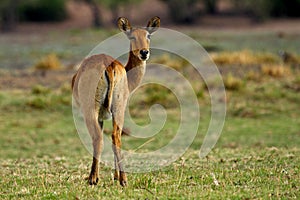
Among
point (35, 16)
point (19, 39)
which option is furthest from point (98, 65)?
point (35, 16)

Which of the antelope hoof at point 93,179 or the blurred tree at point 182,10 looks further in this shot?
the blurred tree at point 182,10

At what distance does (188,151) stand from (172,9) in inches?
1584

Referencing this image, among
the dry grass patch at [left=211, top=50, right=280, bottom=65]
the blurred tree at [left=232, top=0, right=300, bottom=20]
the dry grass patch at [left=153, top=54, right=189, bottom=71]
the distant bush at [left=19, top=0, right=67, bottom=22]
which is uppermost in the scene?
the dry grass patch at [left=211, top=50, right=280, bottom=65]

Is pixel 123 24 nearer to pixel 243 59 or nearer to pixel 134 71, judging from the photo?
pixel 134 71

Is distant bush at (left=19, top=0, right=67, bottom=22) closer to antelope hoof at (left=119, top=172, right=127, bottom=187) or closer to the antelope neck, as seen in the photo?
the antelope neck

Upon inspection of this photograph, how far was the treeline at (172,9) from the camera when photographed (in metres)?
49.5

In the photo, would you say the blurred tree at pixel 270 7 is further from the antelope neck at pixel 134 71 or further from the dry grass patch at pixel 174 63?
the antelope neck at pixel 134 71

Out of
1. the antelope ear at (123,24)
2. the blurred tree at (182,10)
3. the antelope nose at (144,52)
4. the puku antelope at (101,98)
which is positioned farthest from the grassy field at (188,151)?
the blurred tree at (182,10)

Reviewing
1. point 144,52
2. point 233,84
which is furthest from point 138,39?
point 233,84

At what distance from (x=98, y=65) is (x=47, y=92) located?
41.1 ft

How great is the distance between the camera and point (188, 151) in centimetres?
1274

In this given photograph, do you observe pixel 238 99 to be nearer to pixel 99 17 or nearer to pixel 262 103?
pixel 262 103

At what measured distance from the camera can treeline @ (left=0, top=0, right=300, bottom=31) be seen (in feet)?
162

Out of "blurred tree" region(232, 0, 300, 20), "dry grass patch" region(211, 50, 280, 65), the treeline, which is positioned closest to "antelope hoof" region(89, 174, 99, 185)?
"dry grass patch" region(211, 50, 280, 65)
